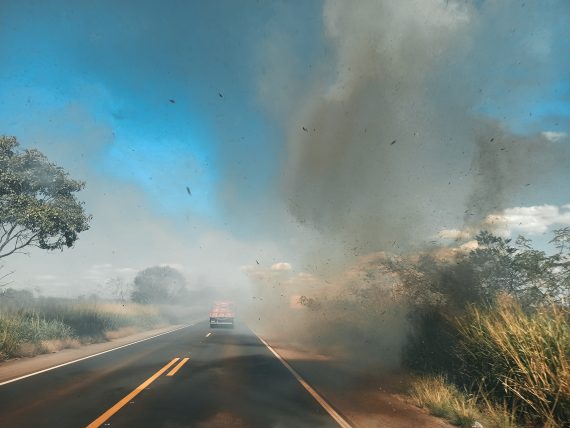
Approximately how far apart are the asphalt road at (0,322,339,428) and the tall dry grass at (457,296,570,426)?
321 centimetres

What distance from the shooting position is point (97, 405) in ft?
22.5

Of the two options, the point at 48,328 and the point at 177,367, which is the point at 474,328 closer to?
the point at 177,367

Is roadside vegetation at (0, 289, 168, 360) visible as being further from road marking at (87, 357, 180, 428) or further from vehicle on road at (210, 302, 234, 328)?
vehicle on road at (210, 302, 234, 328)

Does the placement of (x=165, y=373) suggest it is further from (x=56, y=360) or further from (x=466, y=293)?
(x=466, y=293)

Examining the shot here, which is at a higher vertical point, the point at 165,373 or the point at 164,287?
the point at 164,287

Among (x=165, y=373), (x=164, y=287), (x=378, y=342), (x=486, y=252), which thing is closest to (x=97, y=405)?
(x=165, y=373)

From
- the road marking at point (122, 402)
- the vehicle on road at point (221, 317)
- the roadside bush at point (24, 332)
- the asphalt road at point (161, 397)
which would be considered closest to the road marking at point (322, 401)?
the asphalt road at point (161, 397)

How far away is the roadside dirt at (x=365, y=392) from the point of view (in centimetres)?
669

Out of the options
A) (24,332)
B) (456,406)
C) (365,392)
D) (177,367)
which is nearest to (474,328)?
(456,406)

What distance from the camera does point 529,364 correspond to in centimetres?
629

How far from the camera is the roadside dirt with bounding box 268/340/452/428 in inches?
263

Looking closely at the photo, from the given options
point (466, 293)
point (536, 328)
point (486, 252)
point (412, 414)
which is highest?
point (486, 252)

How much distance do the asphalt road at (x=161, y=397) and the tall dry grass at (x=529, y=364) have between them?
321cm

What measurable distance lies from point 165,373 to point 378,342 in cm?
890
